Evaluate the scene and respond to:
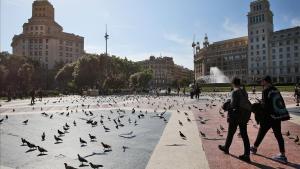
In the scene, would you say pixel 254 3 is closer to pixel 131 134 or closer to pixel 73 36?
pixel 73 36

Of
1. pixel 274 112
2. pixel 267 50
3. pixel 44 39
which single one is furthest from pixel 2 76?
pixel 267 50

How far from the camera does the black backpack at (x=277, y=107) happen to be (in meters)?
7.03

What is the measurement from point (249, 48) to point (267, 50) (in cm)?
828

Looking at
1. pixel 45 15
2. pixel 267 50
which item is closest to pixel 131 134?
pixel 267 50

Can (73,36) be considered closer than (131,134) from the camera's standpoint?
No

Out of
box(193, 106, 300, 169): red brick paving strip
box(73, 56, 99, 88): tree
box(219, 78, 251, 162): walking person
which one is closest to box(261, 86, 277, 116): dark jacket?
box(219, 78, 251, 162): walking person

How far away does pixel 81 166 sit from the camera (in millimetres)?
6969

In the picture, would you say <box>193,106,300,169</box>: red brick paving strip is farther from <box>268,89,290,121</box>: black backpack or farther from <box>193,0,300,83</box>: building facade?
<box>193,0,300,83</box>: building facade

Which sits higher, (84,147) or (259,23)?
(259,23)

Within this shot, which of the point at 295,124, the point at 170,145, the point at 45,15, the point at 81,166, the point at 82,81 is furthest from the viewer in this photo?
the point at 45,15

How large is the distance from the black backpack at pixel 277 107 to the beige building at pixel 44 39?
408 ft

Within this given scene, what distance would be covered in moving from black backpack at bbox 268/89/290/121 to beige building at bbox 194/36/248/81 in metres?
129

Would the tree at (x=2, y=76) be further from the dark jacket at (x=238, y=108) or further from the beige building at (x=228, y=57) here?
the beige building at (x=228, y=57)

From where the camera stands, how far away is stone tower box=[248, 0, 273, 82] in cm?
12188
